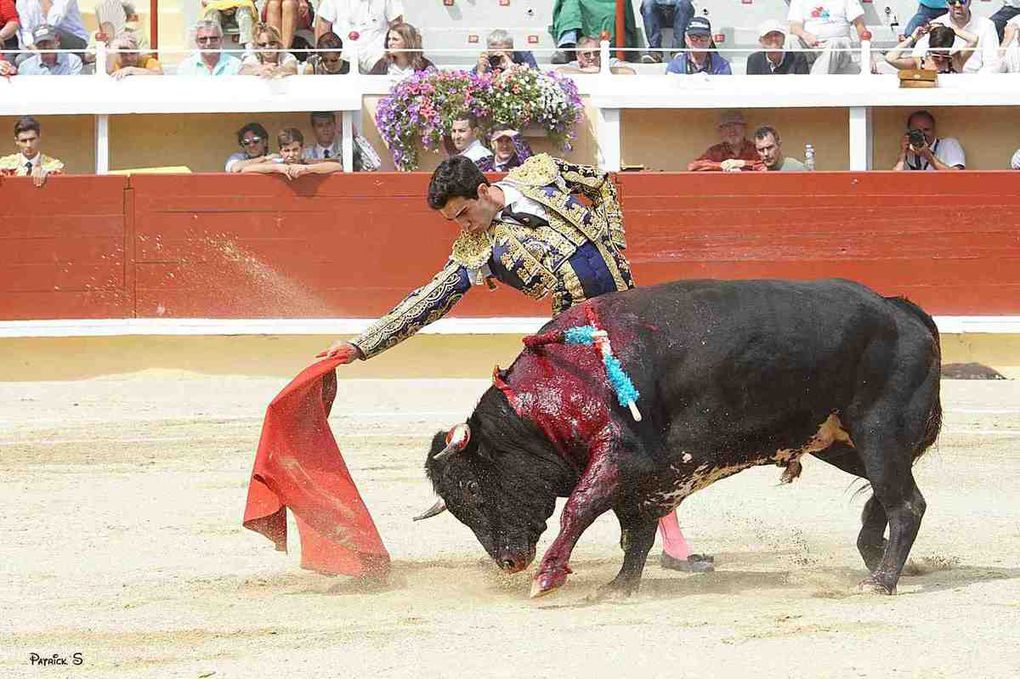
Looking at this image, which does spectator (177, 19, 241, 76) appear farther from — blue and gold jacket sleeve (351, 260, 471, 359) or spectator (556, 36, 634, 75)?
blue and gold jacket sleeve (351, 260, 471, 359)

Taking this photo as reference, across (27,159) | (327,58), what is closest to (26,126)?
(27,159)

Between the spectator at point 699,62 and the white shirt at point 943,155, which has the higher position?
the spectator at point 699,62

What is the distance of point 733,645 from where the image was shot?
364cm

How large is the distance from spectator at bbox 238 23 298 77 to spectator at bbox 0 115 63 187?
54.7 inches

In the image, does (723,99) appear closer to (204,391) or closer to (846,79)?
(846,79)

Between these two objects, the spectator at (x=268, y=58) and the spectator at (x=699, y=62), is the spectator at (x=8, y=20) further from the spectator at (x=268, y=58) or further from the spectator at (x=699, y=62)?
the spectator at (x=699, y=62)

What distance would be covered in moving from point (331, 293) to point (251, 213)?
2.22ft

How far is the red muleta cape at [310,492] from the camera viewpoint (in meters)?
4.54

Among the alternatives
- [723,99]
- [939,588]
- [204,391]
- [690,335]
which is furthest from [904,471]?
[723,99]

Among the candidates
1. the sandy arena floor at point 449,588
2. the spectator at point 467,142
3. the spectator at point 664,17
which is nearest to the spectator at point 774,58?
the spectator at point 664,17

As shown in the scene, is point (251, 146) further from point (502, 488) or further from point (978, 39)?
point (502, 488)

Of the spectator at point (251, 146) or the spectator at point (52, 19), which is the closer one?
the spectator at point (251, 146)

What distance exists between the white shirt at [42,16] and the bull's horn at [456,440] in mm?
7396

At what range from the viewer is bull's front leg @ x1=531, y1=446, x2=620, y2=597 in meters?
4.14
